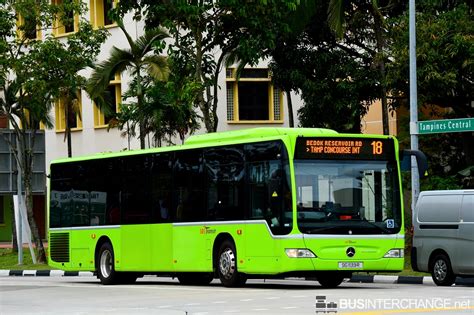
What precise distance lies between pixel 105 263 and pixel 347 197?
811cm

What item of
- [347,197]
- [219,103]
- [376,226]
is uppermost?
[219,103]

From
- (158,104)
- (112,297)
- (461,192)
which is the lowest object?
(112,297)

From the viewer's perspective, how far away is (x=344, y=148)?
25.9 meters

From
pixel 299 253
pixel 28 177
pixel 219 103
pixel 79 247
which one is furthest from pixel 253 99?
pixel 299 253

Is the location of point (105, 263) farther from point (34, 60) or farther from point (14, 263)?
point (14, 263)

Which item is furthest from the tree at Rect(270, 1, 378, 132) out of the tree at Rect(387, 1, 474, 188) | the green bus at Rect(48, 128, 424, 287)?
the green bus at Rect(48, 128, 424, 287)

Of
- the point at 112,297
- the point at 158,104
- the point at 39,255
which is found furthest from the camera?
the point at 158,104

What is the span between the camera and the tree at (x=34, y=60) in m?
42.9

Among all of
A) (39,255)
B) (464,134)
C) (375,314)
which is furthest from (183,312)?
(39,255)

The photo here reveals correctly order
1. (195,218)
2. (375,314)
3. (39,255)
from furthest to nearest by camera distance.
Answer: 1. (39,255)
2. (195,218)
3. (375,314)

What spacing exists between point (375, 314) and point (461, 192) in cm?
1110

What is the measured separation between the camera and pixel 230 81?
5794 cm

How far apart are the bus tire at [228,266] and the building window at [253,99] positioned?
1224 inches

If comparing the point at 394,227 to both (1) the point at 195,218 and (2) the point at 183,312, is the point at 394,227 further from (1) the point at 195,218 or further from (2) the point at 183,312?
(2) the point at 183,312
